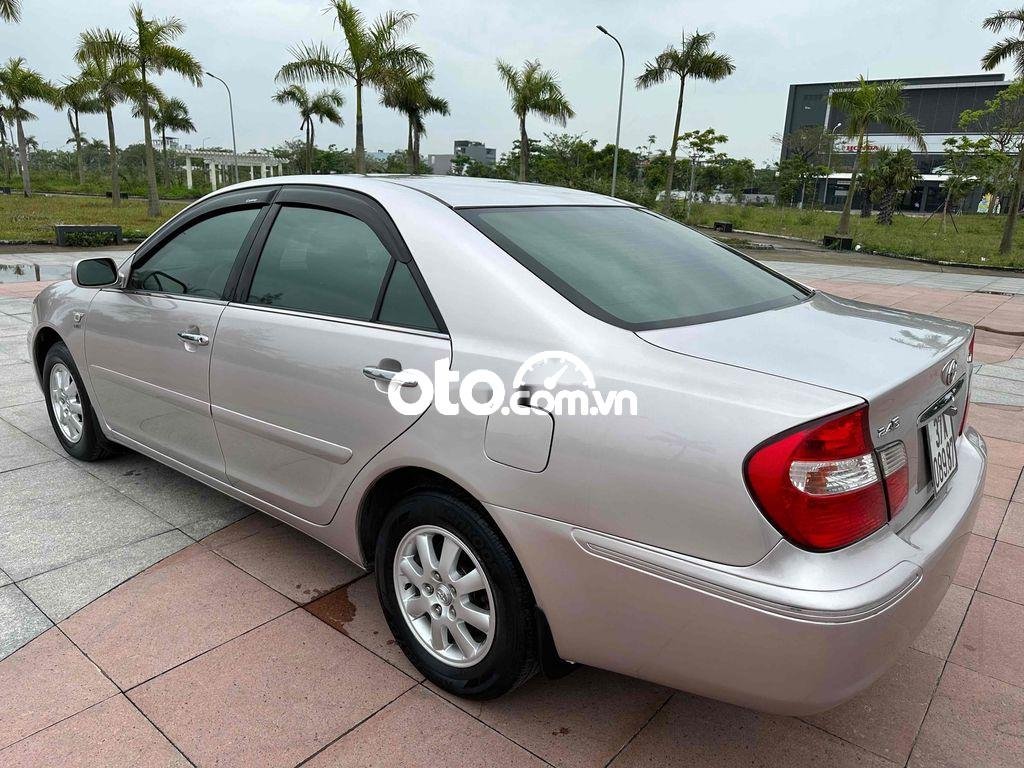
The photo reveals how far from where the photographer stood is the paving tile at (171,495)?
3482 millimetres

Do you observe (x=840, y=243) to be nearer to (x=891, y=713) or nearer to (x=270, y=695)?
(x=891, y=713)

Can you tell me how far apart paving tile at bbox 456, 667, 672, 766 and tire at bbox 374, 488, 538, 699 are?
0.12 meters

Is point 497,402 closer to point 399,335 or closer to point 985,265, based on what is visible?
point 399,335

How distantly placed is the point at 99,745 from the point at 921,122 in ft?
286

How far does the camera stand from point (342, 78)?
78.6ft

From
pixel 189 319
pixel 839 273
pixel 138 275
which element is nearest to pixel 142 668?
pixel 189 319

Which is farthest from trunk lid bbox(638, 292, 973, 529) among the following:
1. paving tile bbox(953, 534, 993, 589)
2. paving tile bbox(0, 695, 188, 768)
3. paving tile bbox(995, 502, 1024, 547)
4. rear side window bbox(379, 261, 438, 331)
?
paving tile bbox(0, 695, 188, 768)

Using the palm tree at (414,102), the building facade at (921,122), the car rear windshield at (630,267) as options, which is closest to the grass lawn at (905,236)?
the palm tree at (414,102)

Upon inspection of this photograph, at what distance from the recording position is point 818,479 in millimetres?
1592

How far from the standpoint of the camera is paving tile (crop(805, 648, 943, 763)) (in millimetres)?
2148

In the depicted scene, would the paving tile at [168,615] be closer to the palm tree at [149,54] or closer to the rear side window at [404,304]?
the rear side window at [404,304]

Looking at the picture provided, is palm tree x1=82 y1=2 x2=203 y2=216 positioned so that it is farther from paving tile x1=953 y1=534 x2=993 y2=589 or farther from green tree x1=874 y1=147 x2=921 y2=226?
green tree x1=874 y1=147 x2=921 y2=226

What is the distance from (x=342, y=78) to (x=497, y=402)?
81.4ft

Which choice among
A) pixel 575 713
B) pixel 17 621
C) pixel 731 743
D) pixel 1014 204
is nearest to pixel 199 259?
pixel 17 621
